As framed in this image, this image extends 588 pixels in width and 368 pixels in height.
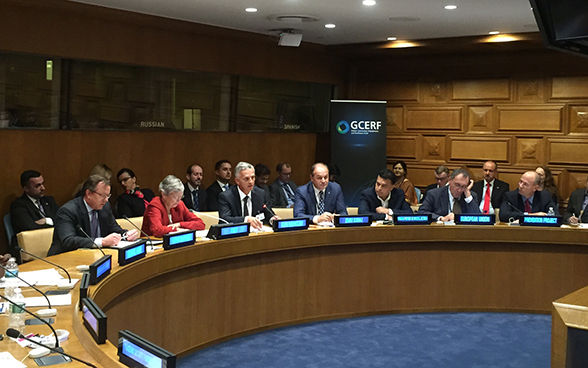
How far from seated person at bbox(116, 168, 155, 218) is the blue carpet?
245 centimetres

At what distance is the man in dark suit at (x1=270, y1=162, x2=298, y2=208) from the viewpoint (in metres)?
7.83

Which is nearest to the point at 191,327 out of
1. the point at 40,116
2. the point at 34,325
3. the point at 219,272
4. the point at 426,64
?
the point at 219,272

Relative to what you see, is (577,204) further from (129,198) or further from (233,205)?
(129,198)

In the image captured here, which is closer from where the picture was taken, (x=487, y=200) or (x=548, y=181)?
(x=548, y=181)

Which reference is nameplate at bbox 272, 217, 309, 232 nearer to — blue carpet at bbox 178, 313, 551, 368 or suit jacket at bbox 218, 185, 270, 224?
suit jacket at bbox 218, 185, 270, 224

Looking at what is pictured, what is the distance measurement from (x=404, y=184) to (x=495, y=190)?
116 cm

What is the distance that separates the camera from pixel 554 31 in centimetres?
409

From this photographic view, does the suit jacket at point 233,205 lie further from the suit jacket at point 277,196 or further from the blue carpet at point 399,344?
the suit jacket at point 277,196

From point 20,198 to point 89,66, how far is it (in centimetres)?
161

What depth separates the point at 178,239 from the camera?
431 cm

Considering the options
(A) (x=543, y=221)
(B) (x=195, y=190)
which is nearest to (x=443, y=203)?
(A) (x=543, y=221)

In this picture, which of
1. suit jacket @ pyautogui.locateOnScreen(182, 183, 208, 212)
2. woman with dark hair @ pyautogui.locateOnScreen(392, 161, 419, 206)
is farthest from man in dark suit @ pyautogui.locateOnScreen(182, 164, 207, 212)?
woman with dark hair @ pyautogui.locateOnScreen(392, 161, 419, 206)

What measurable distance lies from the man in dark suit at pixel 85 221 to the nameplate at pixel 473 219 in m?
2.62

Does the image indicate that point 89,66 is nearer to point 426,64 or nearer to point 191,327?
point 191,327
